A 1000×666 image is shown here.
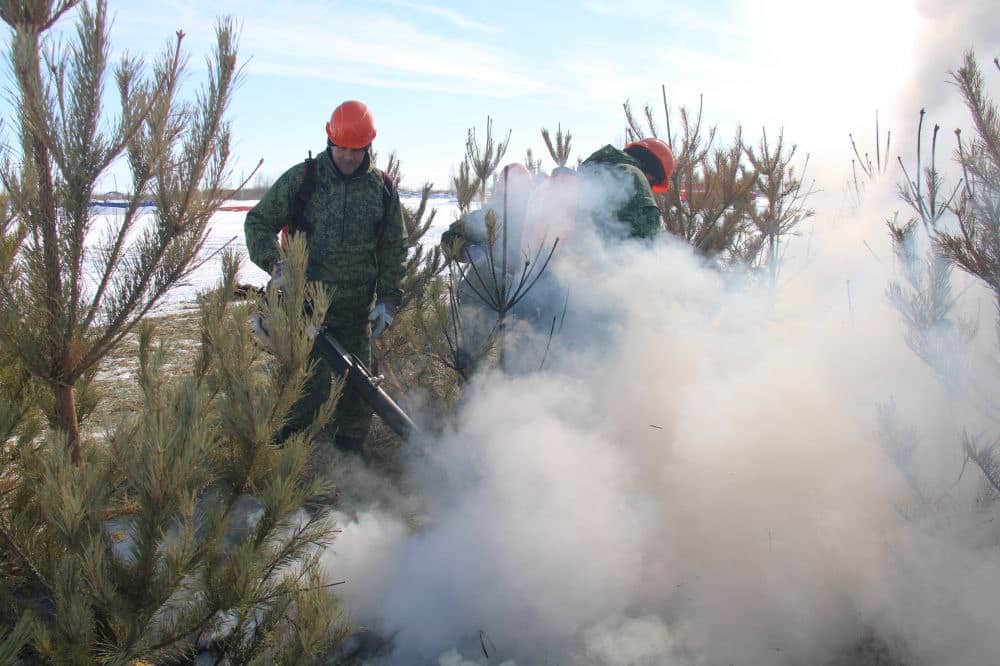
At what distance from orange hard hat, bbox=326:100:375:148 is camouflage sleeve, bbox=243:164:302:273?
0.31m

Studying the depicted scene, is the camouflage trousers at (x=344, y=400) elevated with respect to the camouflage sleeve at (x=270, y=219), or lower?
lower

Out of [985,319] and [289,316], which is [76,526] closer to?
[289,316]

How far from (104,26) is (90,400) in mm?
1241

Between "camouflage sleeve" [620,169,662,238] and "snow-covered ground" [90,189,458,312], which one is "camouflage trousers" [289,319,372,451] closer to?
"snow-covered ground" [90,189,458,312]

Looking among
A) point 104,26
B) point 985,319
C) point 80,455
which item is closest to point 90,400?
point 80,455

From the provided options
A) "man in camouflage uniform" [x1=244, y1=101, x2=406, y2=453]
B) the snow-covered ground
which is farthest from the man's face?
the snow-covered ground

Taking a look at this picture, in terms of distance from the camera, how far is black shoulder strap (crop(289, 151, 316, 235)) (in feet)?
11.1

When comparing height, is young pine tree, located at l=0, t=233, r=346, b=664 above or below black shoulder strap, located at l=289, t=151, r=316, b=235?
below

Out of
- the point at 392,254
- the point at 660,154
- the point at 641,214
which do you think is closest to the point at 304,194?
the point at 392,254

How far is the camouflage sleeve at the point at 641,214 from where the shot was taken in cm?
393

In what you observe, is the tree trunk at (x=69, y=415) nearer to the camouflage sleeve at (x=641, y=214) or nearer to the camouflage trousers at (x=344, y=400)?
the camouflage trousers at (x=344, y=400)

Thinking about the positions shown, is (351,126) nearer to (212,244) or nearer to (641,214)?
(641,214)

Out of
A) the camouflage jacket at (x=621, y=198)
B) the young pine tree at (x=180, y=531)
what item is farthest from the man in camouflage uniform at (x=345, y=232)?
the young pine tree at (x=180, y=531)

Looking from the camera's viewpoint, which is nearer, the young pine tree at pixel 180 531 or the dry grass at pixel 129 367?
the young pine tree at pixel 180 531
